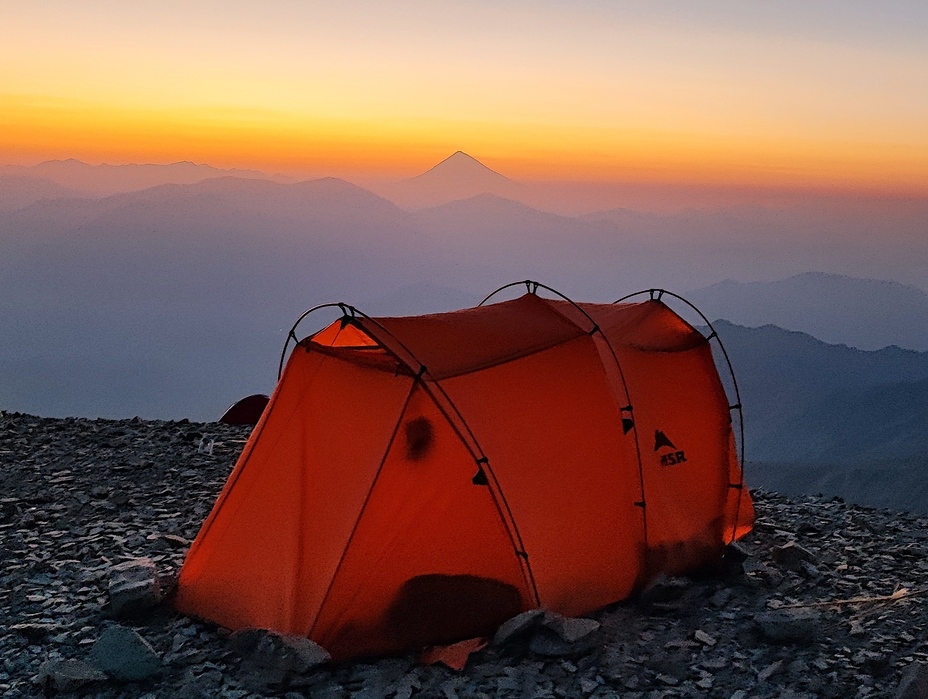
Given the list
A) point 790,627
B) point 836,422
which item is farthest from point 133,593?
point 836,422

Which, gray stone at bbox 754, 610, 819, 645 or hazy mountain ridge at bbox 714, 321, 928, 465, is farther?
hazy mountain ridge at bbox 714, 321, 928, 465

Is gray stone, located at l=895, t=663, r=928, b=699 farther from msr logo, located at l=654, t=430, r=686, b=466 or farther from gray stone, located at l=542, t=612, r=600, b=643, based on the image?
msr logo, located at l=654, t=430, r=686, b=466

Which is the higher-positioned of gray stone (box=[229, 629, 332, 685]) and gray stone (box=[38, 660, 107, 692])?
gray stone (box=[229, 629, 332, 685])

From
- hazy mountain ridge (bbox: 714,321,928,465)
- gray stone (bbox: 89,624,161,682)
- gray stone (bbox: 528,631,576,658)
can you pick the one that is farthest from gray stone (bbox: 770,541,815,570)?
hazy mountain ridge (bbox: 714,321,928,465)

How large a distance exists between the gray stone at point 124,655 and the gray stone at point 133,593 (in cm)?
78

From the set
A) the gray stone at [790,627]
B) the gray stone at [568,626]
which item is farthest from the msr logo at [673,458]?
the gray stone at [568,626]

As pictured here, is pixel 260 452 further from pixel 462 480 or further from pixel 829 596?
pixel 829 596

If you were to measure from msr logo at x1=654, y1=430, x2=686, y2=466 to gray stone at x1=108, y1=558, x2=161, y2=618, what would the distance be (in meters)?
5.06

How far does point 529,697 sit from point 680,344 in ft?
15.2

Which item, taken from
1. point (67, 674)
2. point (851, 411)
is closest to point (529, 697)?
point (67, 674)

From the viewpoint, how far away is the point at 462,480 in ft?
24.3

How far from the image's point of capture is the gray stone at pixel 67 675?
21.3 ft

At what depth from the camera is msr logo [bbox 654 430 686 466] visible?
29.0 feet

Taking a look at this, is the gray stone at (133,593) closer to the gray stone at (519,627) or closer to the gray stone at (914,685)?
the gray stone at (519,627)
